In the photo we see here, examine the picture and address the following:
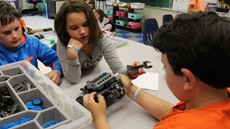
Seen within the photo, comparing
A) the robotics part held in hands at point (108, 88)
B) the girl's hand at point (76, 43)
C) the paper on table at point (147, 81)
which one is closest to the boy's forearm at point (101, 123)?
the robotics part held in hands at point (108, 88)

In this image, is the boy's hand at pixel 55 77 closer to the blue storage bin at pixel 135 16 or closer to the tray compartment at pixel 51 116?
the tray compartment at pixel 51 116

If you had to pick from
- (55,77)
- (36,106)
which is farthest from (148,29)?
(36,106)

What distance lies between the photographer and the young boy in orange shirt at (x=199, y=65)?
0.47 meters

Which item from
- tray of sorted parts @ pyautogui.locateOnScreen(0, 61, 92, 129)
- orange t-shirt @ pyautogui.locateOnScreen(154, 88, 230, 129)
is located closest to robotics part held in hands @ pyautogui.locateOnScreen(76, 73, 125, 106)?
tray of sorted parts @ pyautogui.locateOnScreen(0, 61, 92, 129)

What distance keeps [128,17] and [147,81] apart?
3.78 metres

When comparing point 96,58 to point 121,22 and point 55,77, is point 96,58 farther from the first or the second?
point 121,22

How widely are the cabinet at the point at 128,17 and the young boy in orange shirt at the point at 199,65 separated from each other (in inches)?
162

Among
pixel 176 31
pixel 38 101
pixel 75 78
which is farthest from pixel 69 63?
pixel 176 31

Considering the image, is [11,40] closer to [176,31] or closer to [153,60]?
[153,60]

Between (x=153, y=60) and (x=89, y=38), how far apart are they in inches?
17.8

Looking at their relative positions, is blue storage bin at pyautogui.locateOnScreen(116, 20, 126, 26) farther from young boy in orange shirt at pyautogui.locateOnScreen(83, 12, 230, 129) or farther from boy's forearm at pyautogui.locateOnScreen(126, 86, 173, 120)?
young boy in orange shirt at pyautogui.locateOnScreen(83, 12, 230, 129)

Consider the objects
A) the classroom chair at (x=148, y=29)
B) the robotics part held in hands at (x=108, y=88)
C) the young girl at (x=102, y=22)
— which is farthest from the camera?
the young girl at (x=102, y=22)

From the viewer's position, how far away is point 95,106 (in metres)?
0.78

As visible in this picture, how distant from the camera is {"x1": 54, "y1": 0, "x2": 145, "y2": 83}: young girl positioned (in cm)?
107
